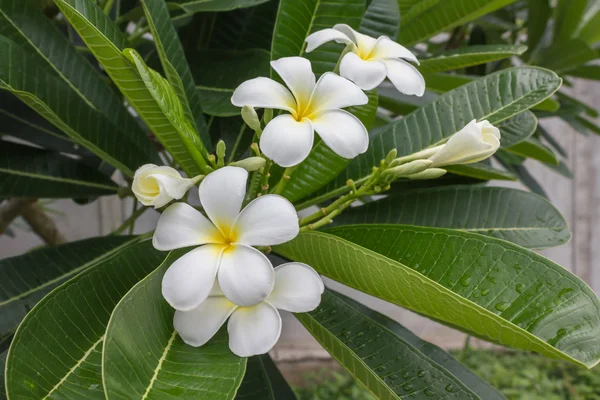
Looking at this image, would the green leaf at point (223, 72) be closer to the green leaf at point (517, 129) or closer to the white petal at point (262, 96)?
the white petal at point (262, 96)

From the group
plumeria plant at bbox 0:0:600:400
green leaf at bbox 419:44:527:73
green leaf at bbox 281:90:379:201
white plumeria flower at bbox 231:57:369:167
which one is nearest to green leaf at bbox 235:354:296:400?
plumeria plant at bbox 0:0:600:400

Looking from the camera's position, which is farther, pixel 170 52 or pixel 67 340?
pixel 170 52

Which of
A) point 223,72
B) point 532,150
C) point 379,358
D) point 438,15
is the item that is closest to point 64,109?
point 223,72

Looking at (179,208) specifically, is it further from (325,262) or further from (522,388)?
(522,388)

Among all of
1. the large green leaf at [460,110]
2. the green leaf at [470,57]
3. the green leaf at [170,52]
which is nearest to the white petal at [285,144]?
the green leaf at [170,52]

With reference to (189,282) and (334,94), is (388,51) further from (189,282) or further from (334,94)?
(189,282)

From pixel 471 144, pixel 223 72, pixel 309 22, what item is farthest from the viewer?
pixel 223 72

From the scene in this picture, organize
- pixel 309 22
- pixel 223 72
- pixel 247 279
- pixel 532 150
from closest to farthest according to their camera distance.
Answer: pixel 247 279 < pixel 309 22 < pixel 223 72 < pixel 532 150

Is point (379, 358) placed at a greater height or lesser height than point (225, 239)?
lesser
